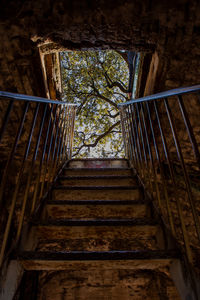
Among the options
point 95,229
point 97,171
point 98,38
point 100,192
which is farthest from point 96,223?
point 98,38

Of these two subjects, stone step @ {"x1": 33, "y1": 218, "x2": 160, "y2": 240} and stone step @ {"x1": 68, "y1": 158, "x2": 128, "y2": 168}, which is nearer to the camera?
stone step @ {"x1": 33, "y1": 218, "x2": 160, "y2": 240}

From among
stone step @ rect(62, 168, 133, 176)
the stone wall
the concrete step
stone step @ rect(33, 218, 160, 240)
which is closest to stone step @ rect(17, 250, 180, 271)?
stone step @ rect(33, 218, 160, 240)

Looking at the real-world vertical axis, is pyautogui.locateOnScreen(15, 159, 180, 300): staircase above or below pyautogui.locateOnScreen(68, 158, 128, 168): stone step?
below

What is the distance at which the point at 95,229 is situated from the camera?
4.21ft

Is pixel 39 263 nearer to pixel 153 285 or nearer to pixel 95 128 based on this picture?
pixel 153 285

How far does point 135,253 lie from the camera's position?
1041 mm

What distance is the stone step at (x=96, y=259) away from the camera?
1.01 meters

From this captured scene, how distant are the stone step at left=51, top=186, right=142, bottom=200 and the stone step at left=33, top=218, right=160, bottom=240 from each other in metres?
0.57

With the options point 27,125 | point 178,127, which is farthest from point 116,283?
point 27,125

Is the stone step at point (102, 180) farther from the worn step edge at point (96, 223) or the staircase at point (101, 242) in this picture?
the worn step edge at point (96, 223)

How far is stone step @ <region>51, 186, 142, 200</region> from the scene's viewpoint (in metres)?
1.87

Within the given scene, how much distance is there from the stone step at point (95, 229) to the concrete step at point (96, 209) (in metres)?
0.27

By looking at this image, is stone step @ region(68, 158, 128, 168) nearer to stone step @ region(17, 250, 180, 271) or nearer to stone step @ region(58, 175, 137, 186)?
stone step @ region(58, 175, 137, 186)

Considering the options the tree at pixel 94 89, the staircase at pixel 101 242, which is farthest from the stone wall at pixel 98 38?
the tree at pixel 94 89
